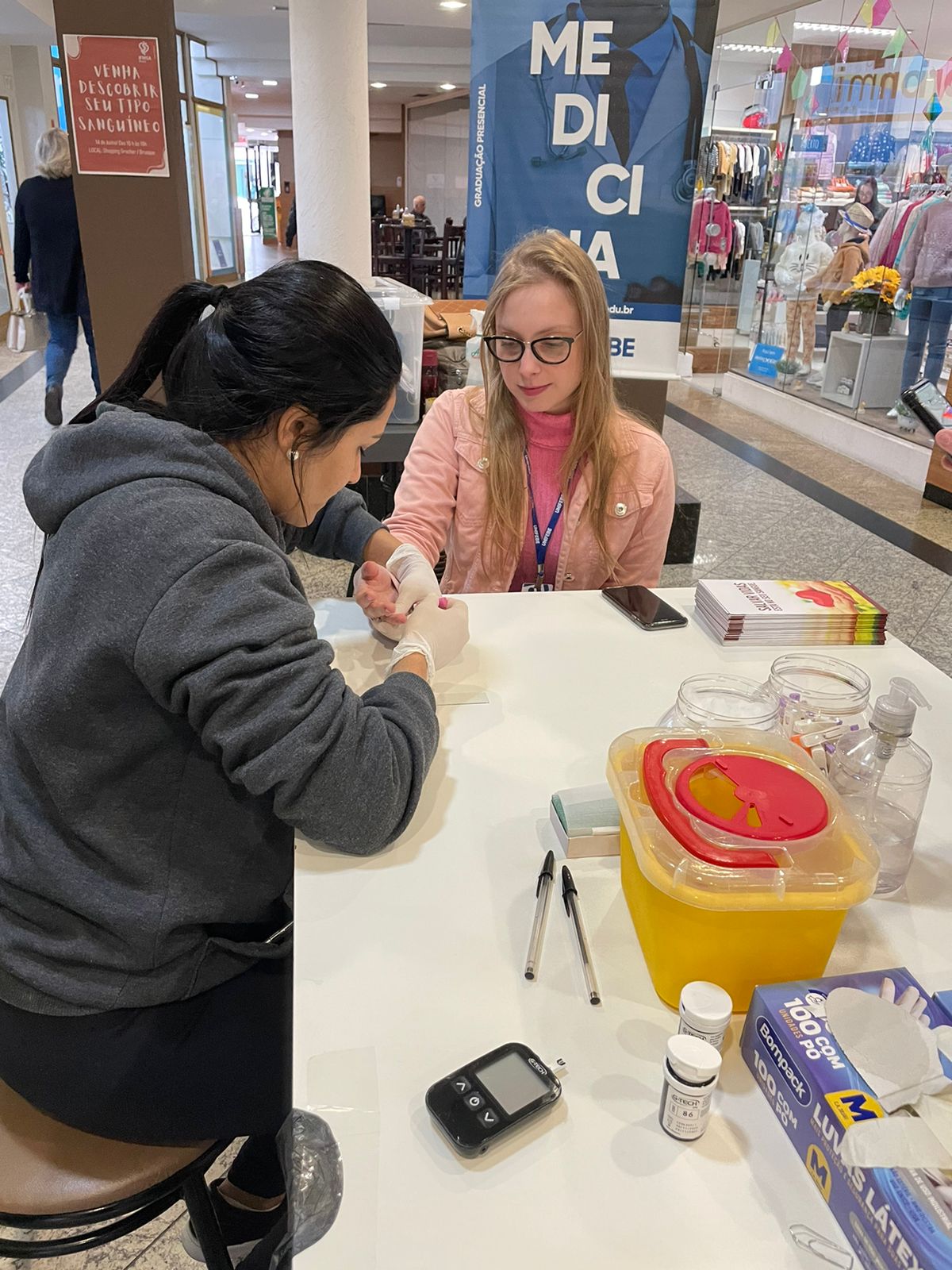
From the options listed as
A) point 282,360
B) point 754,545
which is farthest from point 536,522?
point 754,545

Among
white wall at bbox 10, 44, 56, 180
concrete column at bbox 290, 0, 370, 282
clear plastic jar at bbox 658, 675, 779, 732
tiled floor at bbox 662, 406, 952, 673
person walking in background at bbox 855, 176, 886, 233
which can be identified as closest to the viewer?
clear plastic jar at bbox 658, 675, 779, 732

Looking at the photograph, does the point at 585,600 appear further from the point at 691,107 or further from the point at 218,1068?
the point at 691,107

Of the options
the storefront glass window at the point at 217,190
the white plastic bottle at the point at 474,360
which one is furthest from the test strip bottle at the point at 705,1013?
the storefront glass window at the point at 217,190

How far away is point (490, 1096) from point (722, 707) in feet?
1.82

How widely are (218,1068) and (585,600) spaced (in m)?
0.96

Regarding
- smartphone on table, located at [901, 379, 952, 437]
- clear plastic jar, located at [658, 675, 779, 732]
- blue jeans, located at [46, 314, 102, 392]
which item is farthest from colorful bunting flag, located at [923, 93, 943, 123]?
clear plastic jar, located at [658, 675, 779, 732]

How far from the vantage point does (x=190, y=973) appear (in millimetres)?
992

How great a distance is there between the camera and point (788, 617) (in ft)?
4.88

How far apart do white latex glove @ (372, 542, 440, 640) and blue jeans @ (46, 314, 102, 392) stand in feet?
13.3

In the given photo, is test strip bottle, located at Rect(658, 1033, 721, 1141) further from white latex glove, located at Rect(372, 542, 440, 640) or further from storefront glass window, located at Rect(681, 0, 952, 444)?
storefront glass window, located at Rect(681, 0, 952, 444)

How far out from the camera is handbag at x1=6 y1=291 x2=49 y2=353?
8.23 meters

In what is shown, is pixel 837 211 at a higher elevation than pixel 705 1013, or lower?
higher

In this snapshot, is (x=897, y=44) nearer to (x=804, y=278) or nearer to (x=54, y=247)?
(x=804, y=278)

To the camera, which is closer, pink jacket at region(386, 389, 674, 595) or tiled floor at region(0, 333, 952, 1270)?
pink jacket at region(386, 389, 674, 595)
